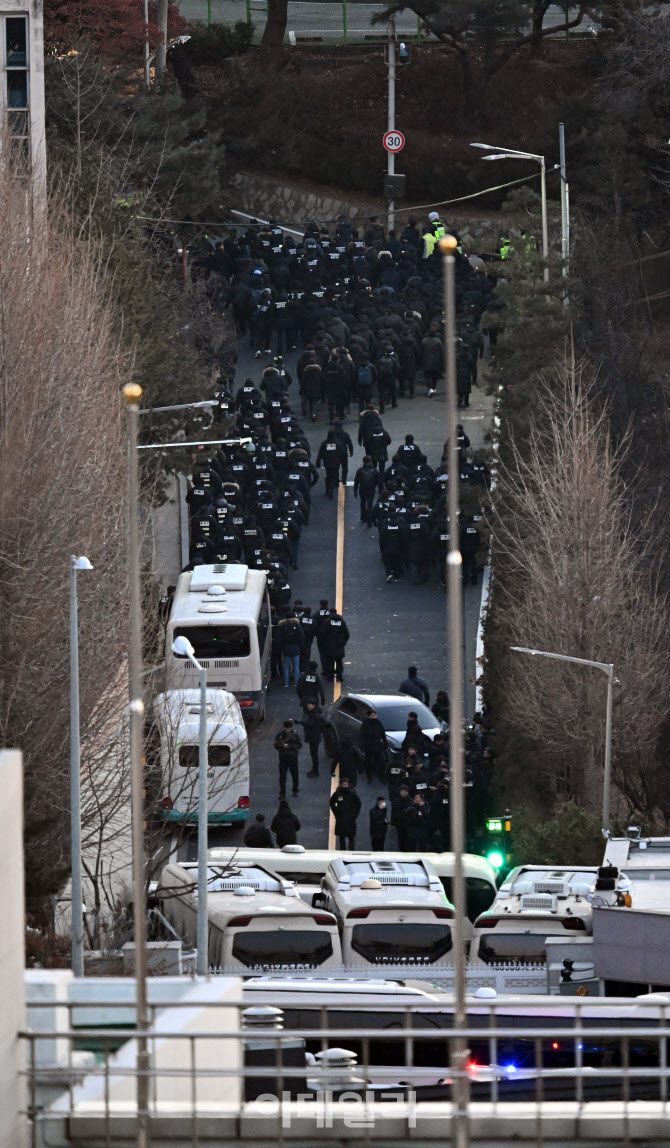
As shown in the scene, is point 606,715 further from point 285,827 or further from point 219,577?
point 219,577

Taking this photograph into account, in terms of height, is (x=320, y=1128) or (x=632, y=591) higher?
(x=320, y=1128)

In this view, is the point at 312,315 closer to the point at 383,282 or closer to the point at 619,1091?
the point at 383,282

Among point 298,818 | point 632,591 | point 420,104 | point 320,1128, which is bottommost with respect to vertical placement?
point 298,818

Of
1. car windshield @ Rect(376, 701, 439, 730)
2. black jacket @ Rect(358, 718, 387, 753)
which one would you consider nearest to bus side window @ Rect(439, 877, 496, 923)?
black jacket @ Rect(358, 718, 387, 753)

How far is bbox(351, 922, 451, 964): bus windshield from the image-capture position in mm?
25422

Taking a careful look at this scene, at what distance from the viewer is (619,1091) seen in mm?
17125

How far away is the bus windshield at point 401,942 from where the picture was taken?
83.4 ft

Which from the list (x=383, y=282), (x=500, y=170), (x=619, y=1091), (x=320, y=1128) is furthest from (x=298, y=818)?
(x=500, y=170)

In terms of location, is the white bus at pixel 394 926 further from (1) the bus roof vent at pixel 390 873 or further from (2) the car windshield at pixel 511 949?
(2) the car windshield at pixel 511 949

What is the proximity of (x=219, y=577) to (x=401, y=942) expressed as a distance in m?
17.5

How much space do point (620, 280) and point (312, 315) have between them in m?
9.38

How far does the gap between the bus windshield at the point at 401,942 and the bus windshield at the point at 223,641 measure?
15409 millimetres

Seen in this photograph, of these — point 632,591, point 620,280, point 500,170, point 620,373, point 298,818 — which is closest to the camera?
point 298,818

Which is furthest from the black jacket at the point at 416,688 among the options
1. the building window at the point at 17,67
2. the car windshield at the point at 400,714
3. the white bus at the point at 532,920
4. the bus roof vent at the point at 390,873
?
the building window at the point at 17,67
